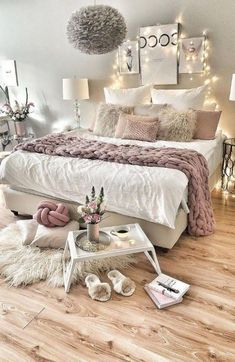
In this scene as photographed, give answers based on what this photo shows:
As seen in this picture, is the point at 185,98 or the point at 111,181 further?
the point at 185,98

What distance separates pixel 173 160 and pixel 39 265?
4.21ft

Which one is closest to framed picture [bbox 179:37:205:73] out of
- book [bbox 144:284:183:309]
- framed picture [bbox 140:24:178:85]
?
framed picture [bbox 140:24:178:85]

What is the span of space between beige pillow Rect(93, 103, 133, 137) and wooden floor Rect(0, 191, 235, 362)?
185 cm

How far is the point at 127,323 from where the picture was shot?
1739 millimetres

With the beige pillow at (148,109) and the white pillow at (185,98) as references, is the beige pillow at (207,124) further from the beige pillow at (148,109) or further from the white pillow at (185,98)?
the beige pillow at (148,109)

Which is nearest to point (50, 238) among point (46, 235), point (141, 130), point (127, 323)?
point (46, 235)

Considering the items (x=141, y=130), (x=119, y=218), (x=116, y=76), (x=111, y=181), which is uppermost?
(x=116, y=76)

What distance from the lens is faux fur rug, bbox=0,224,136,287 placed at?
2.11 metres

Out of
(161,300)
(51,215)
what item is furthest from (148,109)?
(161,300)

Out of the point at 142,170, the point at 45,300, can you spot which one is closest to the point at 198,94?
the point at 142,170

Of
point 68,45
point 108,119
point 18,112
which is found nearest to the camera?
point 108,119

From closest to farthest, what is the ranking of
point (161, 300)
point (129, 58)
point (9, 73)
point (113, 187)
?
point (161, 300) → point (113, 187) → point (129, 58) → point (9, 73)

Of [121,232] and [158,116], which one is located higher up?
[158,116]

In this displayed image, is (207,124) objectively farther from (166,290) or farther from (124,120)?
(166,290)
